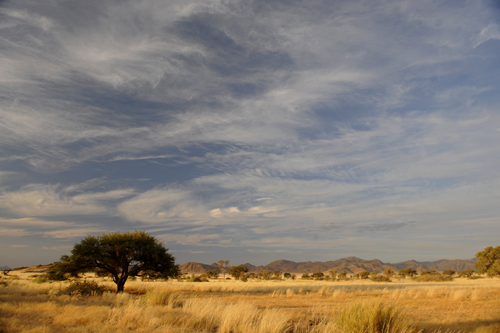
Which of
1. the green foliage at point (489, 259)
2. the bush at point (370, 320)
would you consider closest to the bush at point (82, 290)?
the bush at point (370, 320)

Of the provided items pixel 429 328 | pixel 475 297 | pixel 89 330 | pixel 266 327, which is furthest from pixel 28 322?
pixel 475 297

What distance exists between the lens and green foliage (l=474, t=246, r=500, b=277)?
4222 cm

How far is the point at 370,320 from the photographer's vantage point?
7109 millimetres

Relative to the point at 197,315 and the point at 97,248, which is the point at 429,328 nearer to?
the point at 197,315

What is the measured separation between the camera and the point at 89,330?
25.9 feet

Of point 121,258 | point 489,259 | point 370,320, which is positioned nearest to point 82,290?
point 121,258

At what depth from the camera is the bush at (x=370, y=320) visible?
718 centimetres

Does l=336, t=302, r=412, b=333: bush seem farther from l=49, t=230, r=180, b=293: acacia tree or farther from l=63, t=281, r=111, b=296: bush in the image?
l=49, t=230, r=180, b=293: acacia tree

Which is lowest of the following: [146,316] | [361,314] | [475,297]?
[475,297]

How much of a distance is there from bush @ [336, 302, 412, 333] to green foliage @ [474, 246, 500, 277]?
47081 mm

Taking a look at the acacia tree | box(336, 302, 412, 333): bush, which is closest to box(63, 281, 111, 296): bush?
the acacia tree

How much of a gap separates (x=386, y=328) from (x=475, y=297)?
15.6 m

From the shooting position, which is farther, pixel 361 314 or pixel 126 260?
pixel 126 260

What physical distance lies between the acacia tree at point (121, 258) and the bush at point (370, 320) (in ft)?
62.7
